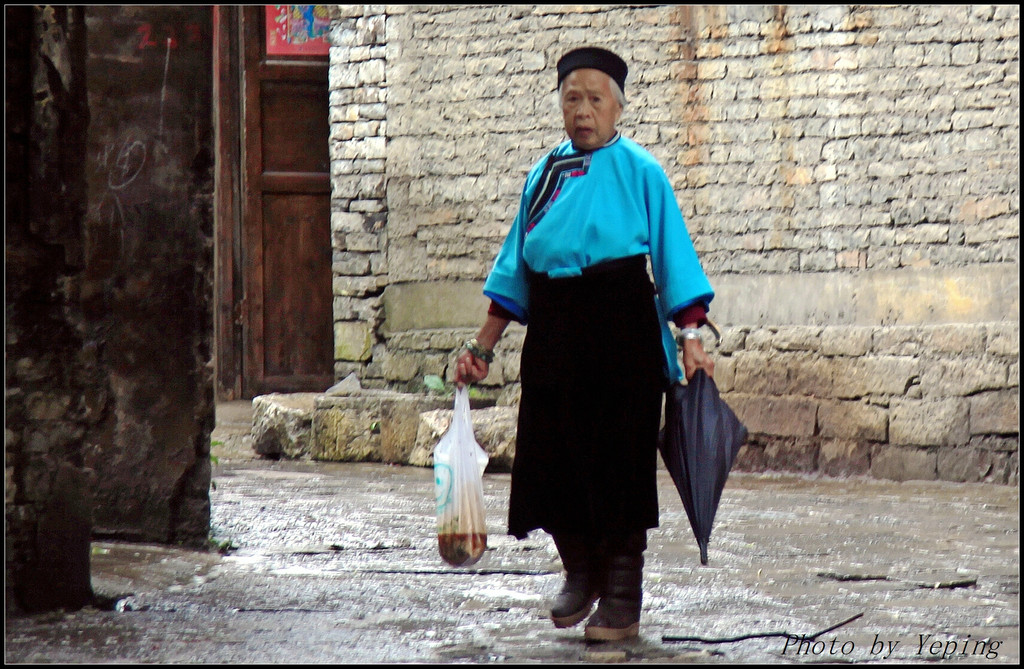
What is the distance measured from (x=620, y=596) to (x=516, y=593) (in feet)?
2.05

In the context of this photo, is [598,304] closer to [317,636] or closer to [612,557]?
[612,557]

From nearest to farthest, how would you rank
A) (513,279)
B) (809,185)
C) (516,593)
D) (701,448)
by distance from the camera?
(701,448) → (513,279) → (516,593) → (809,185)

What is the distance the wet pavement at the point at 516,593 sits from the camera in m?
2.74

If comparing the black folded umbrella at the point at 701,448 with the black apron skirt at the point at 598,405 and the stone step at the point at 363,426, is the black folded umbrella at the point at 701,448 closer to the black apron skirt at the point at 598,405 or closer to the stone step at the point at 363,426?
the black apron skirt at the point at 598,405

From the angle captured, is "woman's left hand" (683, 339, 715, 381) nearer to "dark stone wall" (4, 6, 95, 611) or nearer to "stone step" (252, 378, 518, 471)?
"dark stone wall" (4, 6, 95, 611)

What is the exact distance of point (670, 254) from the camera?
2910 millimetres

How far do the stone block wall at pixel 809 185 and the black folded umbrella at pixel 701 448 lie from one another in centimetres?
391

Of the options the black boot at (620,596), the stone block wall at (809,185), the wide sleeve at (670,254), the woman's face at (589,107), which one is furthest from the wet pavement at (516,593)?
the woman's face at (589,107)

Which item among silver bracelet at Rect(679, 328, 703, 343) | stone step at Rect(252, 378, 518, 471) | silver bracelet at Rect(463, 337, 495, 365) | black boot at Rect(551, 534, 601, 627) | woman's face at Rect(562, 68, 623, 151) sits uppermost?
woman's face at Rect(562, 68, 623, 151)

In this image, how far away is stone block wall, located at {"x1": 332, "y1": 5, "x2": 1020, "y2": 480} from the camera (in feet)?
20.8

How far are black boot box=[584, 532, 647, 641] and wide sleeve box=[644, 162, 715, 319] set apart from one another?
23.2 inches

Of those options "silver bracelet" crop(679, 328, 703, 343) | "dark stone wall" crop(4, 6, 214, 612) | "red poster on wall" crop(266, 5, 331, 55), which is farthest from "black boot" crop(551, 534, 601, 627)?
"red poster on wall" crop(266, 5, 331, 55)

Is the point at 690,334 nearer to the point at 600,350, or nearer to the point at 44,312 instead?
the point at 600,350

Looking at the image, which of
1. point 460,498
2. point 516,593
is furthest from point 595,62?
point 516,593
